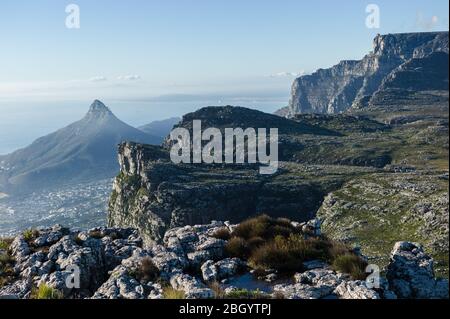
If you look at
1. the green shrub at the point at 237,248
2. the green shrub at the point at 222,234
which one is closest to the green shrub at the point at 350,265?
the green shrub at the point at 237,248

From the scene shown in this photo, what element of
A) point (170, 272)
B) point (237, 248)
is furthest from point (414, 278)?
point (170, 272)

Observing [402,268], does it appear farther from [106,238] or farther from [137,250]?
[106,238]

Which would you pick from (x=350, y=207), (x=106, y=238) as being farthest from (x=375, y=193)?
(x=106, y=238)

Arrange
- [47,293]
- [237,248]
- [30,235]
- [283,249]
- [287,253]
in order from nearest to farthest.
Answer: [47,293], [287,253], [283,249], [237,248], [30,235]

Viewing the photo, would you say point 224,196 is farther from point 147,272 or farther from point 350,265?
point 350,265

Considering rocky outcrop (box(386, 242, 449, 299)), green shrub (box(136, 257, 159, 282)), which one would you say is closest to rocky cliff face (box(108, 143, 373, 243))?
rocky outcrop (box(386, 242, 449, 299))
